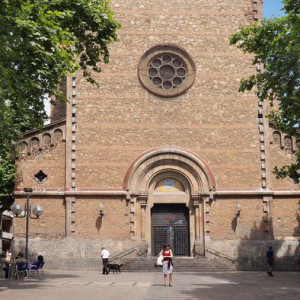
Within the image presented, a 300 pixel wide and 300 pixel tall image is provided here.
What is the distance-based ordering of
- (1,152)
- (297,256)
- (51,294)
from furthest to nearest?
(297,256) → (1,152) → (51,294)

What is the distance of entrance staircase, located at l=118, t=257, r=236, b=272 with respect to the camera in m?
27.0

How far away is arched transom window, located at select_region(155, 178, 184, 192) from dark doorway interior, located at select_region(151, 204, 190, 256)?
89cm

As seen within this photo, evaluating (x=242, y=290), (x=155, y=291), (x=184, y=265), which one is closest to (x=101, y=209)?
(x=184, y=265)

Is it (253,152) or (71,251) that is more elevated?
(253,152)

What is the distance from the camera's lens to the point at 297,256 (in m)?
27.8

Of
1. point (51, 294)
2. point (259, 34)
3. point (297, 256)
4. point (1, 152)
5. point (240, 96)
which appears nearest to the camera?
point (51, 294)

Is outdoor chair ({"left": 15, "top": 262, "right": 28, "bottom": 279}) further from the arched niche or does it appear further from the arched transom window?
the arched transom window

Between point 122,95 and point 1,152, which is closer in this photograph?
point 1,152

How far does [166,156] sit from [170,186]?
1.85 metres

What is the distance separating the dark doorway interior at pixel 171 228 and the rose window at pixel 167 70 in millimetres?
6839

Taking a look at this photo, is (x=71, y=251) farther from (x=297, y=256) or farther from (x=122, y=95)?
(x=297, y=256)

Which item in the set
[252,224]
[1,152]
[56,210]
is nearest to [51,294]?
[1,152]

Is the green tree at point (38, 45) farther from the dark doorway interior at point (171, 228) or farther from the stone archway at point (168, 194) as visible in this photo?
the dark doorway interior at point (171, 228)

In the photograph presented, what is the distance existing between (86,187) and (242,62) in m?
11.8
